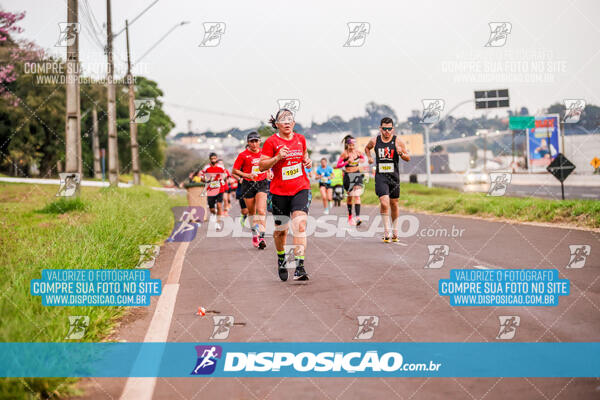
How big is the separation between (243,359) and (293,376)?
1.75ft

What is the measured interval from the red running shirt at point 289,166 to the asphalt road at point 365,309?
124cm

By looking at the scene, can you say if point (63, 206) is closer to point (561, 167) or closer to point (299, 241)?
point (299, 241)

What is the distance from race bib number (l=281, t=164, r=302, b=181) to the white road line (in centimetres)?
205

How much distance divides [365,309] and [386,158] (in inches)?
268

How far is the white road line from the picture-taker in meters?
4.43

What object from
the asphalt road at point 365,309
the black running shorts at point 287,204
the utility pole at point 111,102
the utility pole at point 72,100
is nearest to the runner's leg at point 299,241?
the black running shorts at point 287,204

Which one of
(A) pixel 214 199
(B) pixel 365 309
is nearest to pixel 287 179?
(B) pixel 365 309

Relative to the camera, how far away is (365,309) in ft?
21.8

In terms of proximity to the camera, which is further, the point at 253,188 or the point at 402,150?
the point at 253,188

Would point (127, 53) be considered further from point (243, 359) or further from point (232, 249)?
point (243, 359)

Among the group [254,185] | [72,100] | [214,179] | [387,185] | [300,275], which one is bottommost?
[300,275]

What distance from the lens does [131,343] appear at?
18.8 feet

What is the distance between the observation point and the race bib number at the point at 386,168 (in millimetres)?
13086

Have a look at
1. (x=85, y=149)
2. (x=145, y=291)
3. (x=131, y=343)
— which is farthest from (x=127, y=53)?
(x=131, y=343)
